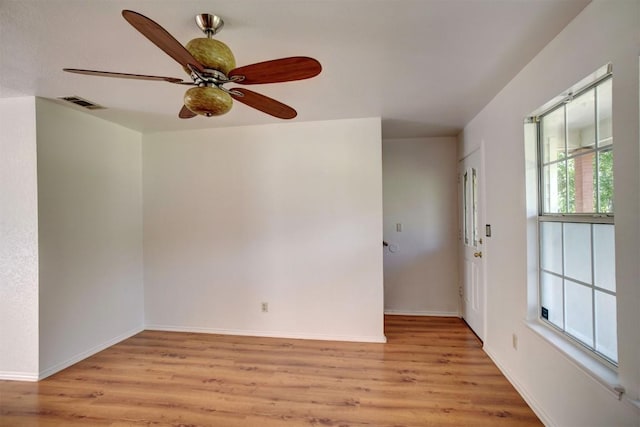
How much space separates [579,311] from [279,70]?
201 cm

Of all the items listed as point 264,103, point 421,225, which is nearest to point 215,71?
point 264,103

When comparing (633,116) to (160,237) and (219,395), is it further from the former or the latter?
(160,237)

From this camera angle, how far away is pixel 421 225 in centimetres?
373

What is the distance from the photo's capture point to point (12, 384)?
2.24m

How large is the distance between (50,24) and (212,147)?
5.89 feet

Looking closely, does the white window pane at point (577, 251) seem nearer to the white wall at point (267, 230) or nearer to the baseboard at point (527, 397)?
the baseboard at point (527, 397)

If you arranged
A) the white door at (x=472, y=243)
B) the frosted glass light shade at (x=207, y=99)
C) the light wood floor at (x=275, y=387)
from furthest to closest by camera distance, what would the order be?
1. the white door at (x=472, y=243)
2. the light wood floor at (x=275, y=387)
3. the frosted glass light shade at (x=207, y=99)

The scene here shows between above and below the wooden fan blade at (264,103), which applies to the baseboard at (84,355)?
below

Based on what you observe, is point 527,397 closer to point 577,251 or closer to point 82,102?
point 577,251

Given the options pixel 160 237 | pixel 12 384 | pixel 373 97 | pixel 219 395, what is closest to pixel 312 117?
pixel 373 97

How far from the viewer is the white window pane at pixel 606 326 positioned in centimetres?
134

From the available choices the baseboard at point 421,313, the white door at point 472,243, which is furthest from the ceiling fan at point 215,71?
the baseboard at point 421,313

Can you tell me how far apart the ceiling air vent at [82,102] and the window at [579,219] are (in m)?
3.44

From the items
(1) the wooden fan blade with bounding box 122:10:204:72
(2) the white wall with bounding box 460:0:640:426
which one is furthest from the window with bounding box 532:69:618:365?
(1) the wooden fan blade with bounding box 122:10:204:72
